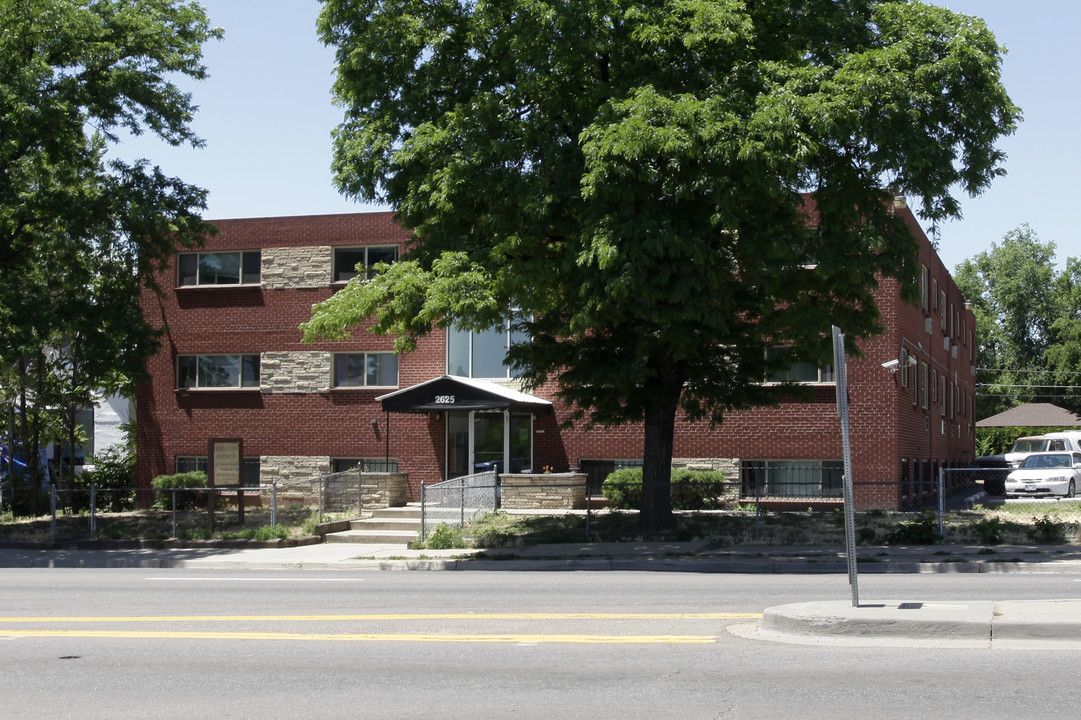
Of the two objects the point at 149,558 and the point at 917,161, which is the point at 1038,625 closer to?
the point at 917,161

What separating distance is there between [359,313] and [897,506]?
47.4 ft

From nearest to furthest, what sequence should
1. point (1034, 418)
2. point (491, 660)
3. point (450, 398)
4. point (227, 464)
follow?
1. point (491, 660)
2. point (227, 464)
3. point (450, 398)
4. point (1034, 418)

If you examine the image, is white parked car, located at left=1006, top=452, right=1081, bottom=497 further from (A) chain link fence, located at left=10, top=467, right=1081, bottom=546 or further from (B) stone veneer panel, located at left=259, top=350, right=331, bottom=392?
(B) stone veneer panel, located at left=259, top=350, right=331, bottom=392

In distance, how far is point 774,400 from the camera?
20.5 m

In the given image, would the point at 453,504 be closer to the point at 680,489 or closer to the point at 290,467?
the point at 680,489

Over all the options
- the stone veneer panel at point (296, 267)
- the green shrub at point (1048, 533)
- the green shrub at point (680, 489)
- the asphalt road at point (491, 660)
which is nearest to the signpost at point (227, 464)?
the stone veneer panel at point (296, 267)

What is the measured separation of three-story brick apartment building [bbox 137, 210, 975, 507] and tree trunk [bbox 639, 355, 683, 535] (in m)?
6.96

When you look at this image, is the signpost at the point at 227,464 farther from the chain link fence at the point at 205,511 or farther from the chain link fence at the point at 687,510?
the chain link fence at the point at 687,510

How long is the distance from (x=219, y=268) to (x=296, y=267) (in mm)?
2667

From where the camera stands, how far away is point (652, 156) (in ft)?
54.0

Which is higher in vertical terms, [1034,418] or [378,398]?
[378,398]

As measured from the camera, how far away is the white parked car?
100 feet

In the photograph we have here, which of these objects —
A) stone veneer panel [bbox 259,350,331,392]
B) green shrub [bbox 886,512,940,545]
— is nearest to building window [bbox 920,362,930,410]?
green shrub [bbox 886,512,940,545]

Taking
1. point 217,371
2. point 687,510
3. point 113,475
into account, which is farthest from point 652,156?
point 113,475
